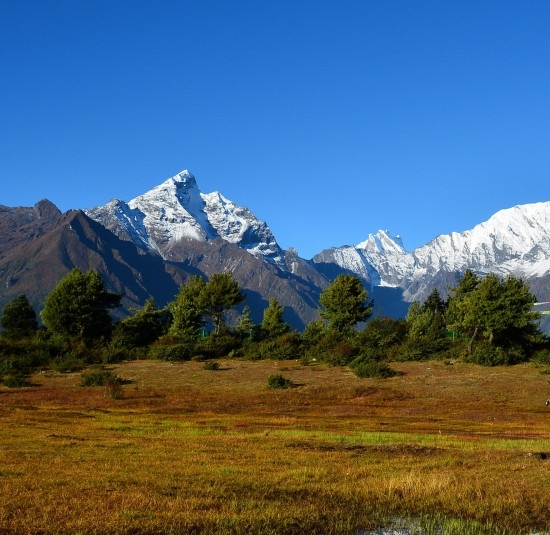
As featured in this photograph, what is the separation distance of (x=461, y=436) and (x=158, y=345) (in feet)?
236

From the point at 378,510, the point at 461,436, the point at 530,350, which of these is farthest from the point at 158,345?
the point at 378,510

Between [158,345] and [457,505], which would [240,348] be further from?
[457,505]

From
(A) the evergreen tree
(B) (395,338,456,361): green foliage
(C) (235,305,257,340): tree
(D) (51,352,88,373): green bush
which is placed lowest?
(B) (395,338,456,361): green foliage

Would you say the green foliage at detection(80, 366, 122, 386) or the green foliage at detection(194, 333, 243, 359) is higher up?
the green foliage at detection(194, 333, 243, 359)

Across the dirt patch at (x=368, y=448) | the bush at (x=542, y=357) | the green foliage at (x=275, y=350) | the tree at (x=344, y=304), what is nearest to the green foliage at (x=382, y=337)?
the tree at (x=344, y=304)

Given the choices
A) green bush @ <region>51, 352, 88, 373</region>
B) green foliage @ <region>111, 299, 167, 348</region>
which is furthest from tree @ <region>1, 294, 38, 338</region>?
green bush @ <region>51, 352, 88, 373</region>

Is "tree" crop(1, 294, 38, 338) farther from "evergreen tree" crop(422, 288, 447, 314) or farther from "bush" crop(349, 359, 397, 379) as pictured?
"evergreen tree" crop(422, 288, 447, 314)

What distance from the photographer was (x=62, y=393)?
62.4 meters

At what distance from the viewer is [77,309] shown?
4131 inches

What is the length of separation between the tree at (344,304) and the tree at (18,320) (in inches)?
2217

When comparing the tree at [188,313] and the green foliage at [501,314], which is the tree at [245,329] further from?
the green foliage at [501,314]

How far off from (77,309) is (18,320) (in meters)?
14.3

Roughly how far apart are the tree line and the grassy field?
76.9 ft

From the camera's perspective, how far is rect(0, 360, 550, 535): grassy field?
14.1 metres
